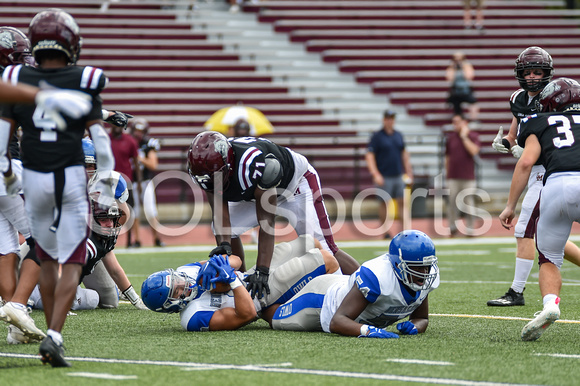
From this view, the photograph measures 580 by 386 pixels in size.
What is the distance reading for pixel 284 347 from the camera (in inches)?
209

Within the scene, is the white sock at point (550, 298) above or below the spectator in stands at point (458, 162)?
above

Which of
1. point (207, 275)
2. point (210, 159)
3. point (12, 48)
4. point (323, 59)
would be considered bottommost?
point (207, 275)

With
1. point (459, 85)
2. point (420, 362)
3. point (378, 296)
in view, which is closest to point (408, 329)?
point (378, 296)

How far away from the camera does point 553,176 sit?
18.3 feet

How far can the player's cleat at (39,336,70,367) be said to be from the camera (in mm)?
4555

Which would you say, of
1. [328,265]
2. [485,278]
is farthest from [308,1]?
[328,265]

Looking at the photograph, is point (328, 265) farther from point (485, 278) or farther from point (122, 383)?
point (485, 278)

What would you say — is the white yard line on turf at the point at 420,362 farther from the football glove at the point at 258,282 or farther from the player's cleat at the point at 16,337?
the player's cleat at the point at 16,337

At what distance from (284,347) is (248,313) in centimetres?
66

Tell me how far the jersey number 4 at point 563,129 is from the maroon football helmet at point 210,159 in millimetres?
2111

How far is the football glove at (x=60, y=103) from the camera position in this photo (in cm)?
420

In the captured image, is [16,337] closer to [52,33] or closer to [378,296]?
[52,33]

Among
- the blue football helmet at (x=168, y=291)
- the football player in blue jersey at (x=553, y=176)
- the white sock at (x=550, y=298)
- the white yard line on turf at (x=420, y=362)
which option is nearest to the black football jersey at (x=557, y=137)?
the football player in blue jersey at (x=553, y=176)

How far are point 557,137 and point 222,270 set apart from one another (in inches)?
88.2
